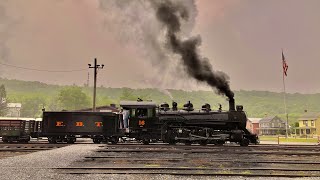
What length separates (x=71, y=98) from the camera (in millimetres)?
131125

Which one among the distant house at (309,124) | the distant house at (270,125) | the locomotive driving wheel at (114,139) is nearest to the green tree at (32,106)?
the distant house at (270,125)

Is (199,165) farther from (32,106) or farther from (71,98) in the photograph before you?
(32,106)

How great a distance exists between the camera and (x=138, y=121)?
2116 centimetres

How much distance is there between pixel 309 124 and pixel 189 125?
7269 centimetres

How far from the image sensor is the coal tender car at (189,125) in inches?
792

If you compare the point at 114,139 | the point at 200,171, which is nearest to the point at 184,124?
the point at 114,139

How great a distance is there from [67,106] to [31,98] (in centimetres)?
6511

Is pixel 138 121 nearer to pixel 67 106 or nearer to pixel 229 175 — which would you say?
pixel 229 175

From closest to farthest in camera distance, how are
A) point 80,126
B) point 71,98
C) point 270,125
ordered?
point 80,126 < point 270,125 < point 71,98

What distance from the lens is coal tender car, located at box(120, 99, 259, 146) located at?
20.1m

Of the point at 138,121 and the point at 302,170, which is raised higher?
the point at 138,121

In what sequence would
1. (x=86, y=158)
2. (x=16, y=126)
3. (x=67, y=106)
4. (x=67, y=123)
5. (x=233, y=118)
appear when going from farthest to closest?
(x=67, y=106), (x=16, y=126), (x=67, y=123), (x=233, y=118), (x=86, y=158)

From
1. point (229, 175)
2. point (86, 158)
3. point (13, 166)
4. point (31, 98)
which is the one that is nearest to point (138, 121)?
point (86, 158)

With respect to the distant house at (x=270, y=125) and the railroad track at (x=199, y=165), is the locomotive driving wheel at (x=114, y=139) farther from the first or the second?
the distant house at (x=270, y=125)
